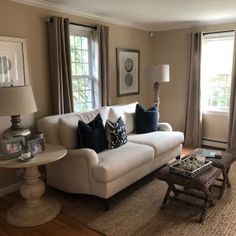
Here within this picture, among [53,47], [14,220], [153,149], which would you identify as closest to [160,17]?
[53,47]

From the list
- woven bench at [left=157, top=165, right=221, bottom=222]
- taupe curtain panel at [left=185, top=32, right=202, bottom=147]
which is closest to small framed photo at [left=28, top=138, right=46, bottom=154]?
woven bench at [left=157, top=165, right=221, bottom=222]

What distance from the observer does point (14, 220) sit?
2494 mm

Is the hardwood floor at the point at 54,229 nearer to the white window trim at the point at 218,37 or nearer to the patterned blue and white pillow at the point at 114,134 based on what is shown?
the patterned blue and white pillow at the point at 114,134

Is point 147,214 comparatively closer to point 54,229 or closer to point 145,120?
point 54,229

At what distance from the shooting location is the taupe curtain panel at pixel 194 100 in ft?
15.2

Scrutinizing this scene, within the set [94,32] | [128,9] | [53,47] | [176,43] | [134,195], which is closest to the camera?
[134,195]

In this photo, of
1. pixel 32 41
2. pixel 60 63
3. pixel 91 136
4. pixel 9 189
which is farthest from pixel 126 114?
pixel 9 189

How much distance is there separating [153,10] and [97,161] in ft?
7.86

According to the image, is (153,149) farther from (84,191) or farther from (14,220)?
(14,220)

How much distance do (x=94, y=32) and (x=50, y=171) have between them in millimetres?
2219

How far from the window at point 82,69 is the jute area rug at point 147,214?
1513 mm

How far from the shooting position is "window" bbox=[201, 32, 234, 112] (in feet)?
14.7

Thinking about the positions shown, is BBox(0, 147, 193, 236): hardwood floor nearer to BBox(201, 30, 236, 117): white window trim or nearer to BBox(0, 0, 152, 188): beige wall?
BBox(0, 0, 152, 188): beige wall

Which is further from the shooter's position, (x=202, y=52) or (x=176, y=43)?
(x=176, y=43)
